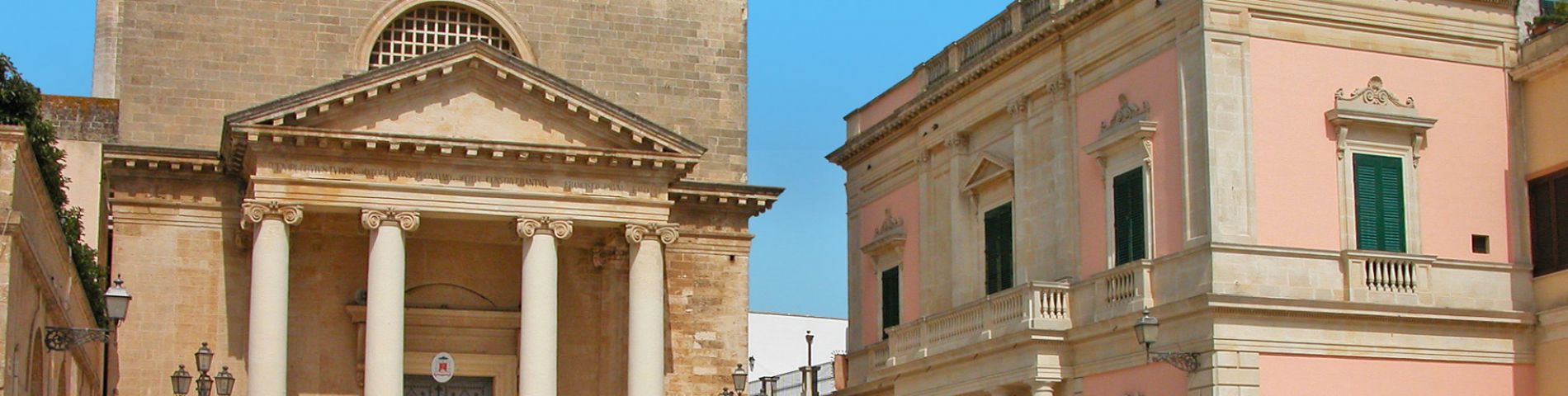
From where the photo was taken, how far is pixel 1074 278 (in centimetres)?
2414

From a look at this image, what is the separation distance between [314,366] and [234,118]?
4.84 meters

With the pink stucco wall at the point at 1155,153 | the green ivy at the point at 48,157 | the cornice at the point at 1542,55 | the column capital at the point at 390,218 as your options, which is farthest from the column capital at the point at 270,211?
the cornice at the point at 1542,55

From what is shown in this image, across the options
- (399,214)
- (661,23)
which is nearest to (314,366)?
(399,214)

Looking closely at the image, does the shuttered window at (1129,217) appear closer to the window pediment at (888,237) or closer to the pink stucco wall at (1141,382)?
the pink stucco wall at (1141,382)

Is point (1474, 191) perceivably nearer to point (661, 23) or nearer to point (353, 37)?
point (661, 23)

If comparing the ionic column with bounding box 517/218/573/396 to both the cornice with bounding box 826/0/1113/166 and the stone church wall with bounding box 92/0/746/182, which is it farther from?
the cornice with bounding box 826/0/1113/166

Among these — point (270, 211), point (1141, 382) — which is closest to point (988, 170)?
point (1141, 382)

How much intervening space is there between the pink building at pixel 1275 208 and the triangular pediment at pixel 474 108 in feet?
23.1

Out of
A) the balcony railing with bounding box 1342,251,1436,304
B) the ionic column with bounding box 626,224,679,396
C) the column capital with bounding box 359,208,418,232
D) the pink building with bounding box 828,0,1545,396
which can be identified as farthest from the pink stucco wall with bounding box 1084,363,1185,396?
the column capital with bounding box 359,208,418,232

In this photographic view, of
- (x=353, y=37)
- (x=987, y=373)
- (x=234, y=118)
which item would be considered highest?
(x=353, y=37)

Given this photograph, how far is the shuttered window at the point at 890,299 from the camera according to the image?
2991cm

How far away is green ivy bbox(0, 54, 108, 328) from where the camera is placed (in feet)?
74.2

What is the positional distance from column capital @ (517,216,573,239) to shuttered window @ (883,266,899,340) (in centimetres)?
505

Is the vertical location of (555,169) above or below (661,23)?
below
